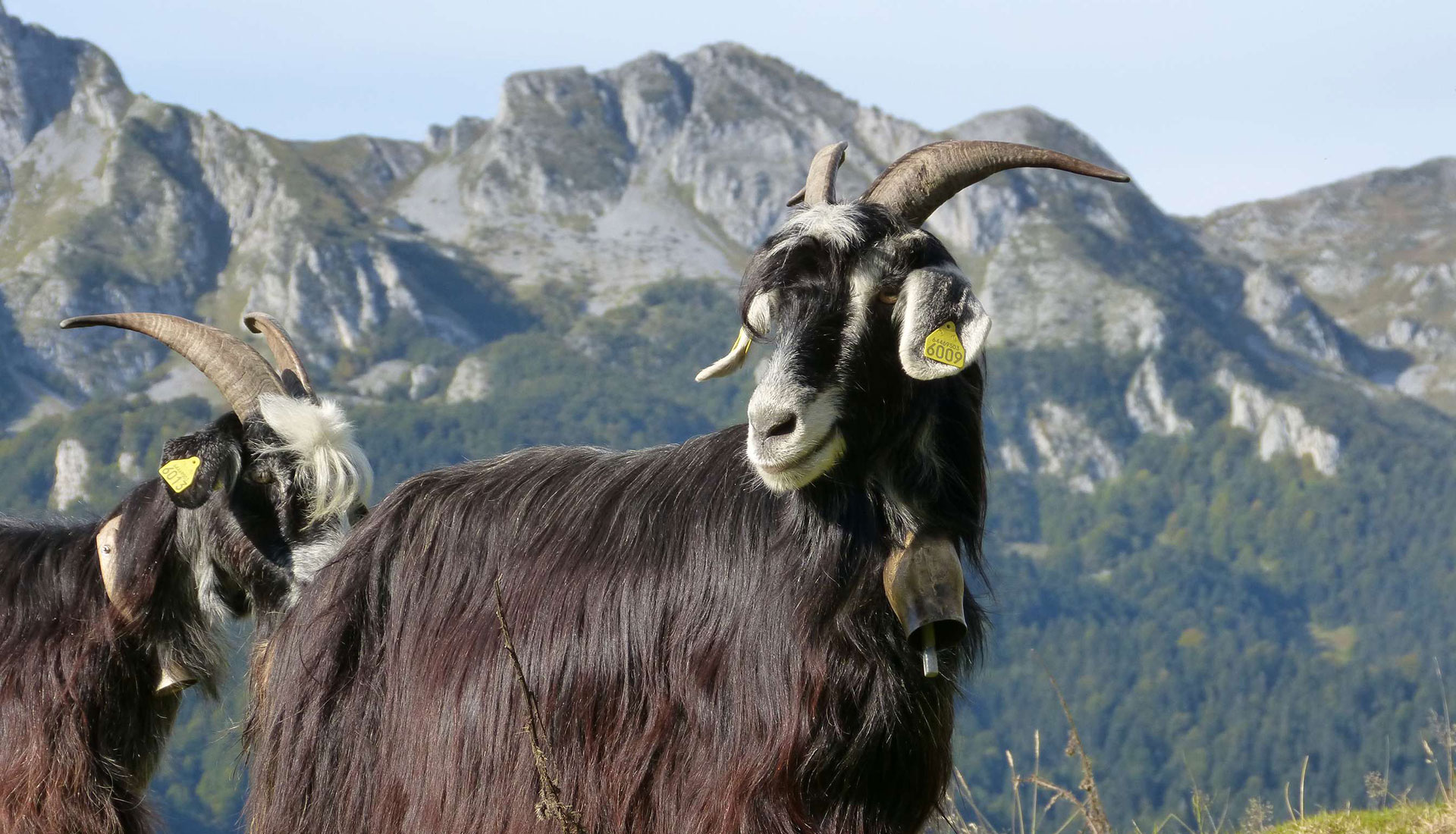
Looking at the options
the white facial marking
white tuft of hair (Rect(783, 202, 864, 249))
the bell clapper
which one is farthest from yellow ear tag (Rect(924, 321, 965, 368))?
the bell clapper

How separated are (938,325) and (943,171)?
2.78 feet

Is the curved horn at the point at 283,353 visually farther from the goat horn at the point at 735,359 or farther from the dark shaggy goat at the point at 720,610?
the goat horn at the point at 735,359

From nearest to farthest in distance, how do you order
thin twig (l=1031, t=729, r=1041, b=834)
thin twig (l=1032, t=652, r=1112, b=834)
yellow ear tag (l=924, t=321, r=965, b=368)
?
yellow ear tag (l=924, t=321, r=965, b=368) → thin twig (l=1032, t=652, r=1112, b=834) → thin twig (l=1031, t=729, r=1041, b=834)

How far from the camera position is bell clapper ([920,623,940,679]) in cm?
462

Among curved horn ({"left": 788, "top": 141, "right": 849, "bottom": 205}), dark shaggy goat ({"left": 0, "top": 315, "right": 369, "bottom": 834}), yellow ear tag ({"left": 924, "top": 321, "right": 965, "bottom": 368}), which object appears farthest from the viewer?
dark shaggy goat ({"left": 0, "top": 315, "right": 369, "bottom": 834})

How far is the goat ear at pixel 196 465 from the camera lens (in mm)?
6625

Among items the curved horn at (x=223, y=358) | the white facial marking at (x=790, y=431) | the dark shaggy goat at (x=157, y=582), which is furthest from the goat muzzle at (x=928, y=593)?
the curved horn at (x=223, y=358)

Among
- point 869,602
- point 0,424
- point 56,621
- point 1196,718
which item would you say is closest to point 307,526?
point 56,621

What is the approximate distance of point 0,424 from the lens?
632ft

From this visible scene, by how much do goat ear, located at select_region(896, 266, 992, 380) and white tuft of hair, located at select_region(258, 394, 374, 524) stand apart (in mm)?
3334

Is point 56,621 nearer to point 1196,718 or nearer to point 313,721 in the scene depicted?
point 313,721

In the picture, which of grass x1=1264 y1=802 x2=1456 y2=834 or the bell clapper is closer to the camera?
the bell clapper

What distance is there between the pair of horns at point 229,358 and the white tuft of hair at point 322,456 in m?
0.27

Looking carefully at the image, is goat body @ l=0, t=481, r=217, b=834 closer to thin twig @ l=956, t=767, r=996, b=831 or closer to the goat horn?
the goat horn
